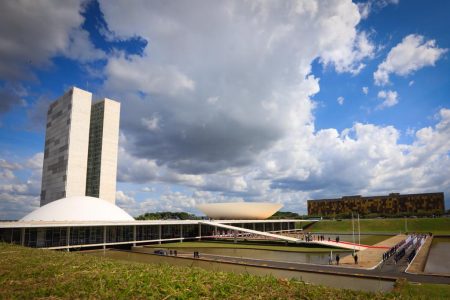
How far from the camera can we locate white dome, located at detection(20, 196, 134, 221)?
4744cm

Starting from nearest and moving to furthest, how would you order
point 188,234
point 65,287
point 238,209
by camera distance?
point 65,287 → point 188,234 → point 238,209

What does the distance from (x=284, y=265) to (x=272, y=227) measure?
5909 cm

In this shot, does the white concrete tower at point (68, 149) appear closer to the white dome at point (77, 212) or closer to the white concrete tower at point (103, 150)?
the white concrete tower at point (103, 150)

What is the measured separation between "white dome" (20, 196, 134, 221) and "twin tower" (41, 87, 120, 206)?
2694 cm

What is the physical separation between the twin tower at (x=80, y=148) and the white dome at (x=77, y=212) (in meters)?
26.9

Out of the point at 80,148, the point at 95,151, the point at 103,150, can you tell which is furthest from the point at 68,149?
the point at 103,150

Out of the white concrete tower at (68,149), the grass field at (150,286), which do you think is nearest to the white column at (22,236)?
the grass field at (150,286)

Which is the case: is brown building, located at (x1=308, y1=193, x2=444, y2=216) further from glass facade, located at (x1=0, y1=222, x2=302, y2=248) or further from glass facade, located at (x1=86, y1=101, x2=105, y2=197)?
glass facade, located at (x1=86, y1=101, x2=105, y2=197)

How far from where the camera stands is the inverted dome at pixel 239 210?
261 feet

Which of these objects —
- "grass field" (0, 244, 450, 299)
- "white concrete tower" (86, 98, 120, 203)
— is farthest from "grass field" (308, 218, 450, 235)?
"grass field" (0, 244, 450, 299)

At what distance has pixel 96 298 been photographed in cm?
545

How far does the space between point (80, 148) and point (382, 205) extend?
10557cm

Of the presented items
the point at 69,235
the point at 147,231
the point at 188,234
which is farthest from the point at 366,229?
the point at 69,235

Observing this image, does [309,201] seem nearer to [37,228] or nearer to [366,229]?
[366,229]
